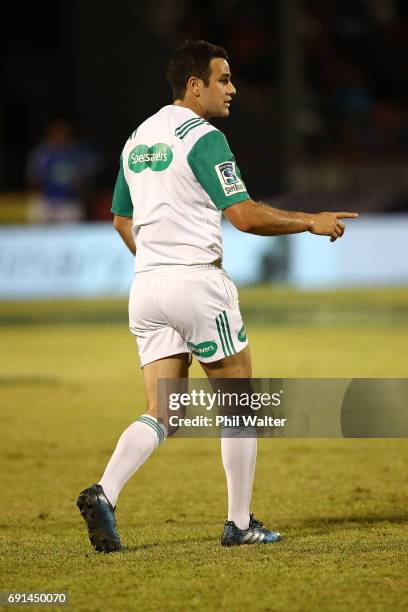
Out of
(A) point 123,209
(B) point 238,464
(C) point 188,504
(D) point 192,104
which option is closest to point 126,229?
(A) point 123,209

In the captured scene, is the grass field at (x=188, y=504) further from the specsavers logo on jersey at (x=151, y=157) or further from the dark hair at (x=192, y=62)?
the dark hair at (x=192, y=62)

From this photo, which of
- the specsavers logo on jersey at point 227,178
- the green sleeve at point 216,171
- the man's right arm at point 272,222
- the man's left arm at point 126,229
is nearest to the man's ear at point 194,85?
the green sleeve at point 216,171

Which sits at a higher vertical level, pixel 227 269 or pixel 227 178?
pixel 227 269

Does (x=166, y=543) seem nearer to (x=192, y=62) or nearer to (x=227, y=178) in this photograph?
(x=227, y=178)

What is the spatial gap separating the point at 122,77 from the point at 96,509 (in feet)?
67.9

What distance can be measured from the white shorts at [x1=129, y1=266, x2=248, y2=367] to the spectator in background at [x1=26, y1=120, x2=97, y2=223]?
14974 mm

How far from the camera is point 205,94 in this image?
525 cm

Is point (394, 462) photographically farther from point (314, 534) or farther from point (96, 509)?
point (96, 509)

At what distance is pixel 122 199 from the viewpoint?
18.1 feet

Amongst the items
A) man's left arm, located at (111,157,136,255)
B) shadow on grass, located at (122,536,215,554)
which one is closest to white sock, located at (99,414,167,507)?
shadow on grass, located at (122,536,215,554)

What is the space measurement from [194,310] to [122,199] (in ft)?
2.38

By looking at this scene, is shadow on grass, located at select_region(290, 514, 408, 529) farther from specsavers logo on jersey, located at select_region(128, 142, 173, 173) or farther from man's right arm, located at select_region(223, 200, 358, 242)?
specsavers logo on jersey, located at select_region(128, 142, 173, 173)

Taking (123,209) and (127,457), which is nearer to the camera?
(127,457)

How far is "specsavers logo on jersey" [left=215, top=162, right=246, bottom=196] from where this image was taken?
5.02 m
